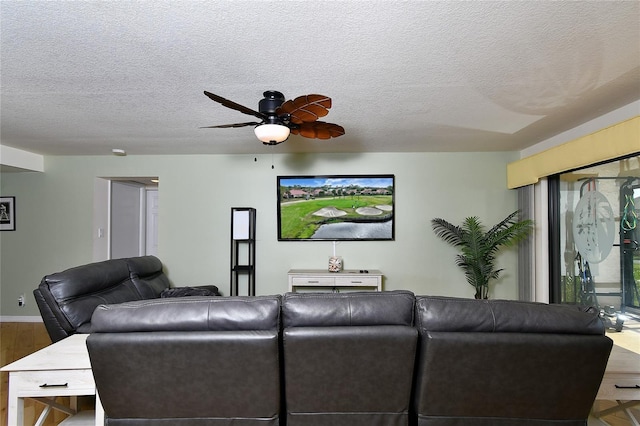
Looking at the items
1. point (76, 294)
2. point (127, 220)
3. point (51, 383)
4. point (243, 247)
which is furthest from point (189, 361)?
point (127, 220)

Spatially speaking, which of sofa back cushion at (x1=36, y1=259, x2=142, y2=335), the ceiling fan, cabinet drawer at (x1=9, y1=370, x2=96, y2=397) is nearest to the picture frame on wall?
sofa back cushion at (x1=36, y1=259, x2=142, y2=335)

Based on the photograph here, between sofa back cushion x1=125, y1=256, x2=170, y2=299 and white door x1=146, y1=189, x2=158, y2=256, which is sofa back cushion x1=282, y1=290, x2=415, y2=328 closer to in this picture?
sofa back cushion x1=125, y1=256, x2=170, y2=299

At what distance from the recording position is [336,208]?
4828 mm

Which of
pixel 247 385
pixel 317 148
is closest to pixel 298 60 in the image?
pixel 247 385

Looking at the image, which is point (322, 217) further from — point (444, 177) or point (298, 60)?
point (298, 60)

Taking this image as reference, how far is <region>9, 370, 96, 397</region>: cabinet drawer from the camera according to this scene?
5.49 feet

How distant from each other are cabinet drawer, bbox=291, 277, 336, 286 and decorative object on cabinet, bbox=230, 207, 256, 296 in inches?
27.8

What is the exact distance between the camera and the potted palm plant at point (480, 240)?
4.38m

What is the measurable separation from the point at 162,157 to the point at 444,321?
4585 millimetres

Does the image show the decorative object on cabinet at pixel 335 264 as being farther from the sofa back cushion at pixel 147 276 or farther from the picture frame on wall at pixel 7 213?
the picture frame on wall at pixel 7 213

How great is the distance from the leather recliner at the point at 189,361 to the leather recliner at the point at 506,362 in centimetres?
66

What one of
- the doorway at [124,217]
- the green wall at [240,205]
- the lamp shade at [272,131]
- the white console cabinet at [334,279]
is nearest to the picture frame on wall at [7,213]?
the green wall at [240,205]

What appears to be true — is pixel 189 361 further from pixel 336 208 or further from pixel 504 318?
pixel 336 208

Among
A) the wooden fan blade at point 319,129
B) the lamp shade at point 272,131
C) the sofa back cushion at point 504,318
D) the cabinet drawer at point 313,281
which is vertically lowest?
the cabinet drawer at point 313,281
